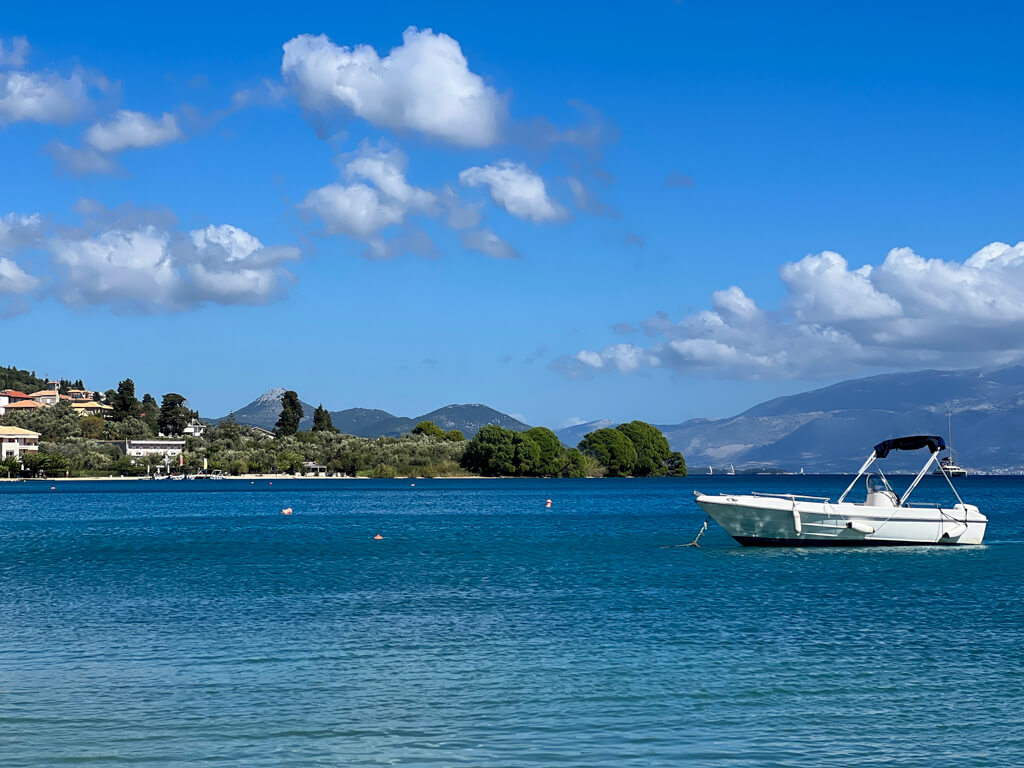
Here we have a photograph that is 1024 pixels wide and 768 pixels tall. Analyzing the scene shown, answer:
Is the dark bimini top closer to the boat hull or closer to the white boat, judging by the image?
the white boat

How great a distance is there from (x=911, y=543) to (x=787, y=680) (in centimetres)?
3902

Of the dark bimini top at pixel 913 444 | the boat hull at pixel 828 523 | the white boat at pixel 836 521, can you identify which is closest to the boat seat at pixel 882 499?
the white boat at pixel 836 521

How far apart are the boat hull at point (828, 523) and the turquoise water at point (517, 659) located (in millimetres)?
1157

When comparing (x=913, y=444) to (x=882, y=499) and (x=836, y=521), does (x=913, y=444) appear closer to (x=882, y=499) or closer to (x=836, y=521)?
(x=882, y=499)

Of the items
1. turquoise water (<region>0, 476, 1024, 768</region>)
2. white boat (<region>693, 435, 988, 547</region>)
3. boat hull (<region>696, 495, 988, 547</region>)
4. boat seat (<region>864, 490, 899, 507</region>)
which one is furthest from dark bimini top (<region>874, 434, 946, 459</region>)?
turquoise water (<region>0, 476, 1024, 768</region>)

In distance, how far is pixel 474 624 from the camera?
3619 cm

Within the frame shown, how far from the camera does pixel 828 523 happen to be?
61938 millimetres

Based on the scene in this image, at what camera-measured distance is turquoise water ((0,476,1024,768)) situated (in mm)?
21047

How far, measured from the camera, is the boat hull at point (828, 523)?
62000mm

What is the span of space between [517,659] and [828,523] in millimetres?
36319

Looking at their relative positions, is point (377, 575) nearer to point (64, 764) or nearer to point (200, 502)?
point (64, 764)

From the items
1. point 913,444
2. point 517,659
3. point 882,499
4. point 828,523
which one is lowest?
point 517,659

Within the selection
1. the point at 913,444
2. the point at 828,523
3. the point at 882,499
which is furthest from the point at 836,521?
the point at 913,444

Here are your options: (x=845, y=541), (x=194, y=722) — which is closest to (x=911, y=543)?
(x=845, y=541)
